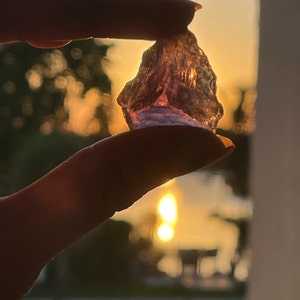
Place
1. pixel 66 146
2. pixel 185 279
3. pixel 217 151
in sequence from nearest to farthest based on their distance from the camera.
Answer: pixel 217 151 < pixel 66 146 < pixel 185 279

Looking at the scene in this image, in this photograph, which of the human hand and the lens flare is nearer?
the human hand

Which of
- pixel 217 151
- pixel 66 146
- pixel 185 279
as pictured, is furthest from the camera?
pixel 185 279

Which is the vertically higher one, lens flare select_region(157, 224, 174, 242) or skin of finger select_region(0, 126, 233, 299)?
skin of finger select_region(0, 126, 233, 299)

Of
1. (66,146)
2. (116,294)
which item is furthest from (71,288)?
(66,146)

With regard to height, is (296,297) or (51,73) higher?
(51,73)

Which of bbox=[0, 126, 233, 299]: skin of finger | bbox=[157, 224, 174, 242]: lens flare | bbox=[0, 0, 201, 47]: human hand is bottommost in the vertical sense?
bbox=[157, 224, 174, 242]: lens flare

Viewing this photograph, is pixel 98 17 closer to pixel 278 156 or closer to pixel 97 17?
pixel 97 17

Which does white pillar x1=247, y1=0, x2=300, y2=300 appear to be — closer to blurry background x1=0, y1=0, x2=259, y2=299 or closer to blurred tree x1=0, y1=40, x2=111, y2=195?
blurry background x1=0, y1=0, x2=259, y2=299

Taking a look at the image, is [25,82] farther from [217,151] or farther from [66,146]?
[217,151]

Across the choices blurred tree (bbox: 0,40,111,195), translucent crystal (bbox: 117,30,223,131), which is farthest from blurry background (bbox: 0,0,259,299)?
translucent crystal (bbox: 117,30,223,131)
